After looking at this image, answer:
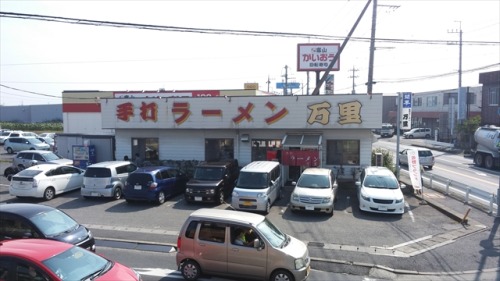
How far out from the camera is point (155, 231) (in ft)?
44.3

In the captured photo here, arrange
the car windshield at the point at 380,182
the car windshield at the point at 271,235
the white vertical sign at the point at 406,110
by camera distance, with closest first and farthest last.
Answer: the car windshield at the point at 271,235 → the car windshield at the point at 380,182 → the white vertical sign at the point at 406,110

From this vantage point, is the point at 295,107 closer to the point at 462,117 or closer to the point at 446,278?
the point at 446,278

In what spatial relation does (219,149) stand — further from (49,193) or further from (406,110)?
(406,110)

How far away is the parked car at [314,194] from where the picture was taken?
15.3m

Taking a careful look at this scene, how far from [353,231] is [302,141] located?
8184mm

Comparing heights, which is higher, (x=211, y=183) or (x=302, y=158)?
(x=302, y=158)

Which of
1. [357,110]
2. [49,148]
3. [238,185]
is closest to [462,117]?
[357,110]

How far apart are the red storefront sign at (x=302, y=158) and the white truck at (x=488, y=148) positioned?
17.7 m

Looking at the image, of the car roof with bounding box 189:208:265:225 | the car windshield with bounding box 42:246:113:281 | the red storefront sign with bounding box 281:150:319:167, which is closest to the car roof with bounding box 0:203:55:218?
the car windshield with bounding box 42:246:113:281

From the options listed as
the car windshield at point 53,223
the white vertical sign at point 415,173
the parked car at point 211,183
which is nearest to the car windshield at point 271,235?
the car windshield at point 53,223

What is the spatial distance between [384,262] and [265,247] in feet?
13.1

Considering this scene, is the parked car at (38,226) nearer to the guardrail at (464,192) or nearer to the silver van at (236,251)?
the silver van at (236,251)

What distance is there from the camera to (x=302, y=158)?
20.5 metres

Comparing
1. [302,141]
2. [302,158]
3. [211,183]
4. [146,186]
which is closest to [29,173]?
[146,186]
